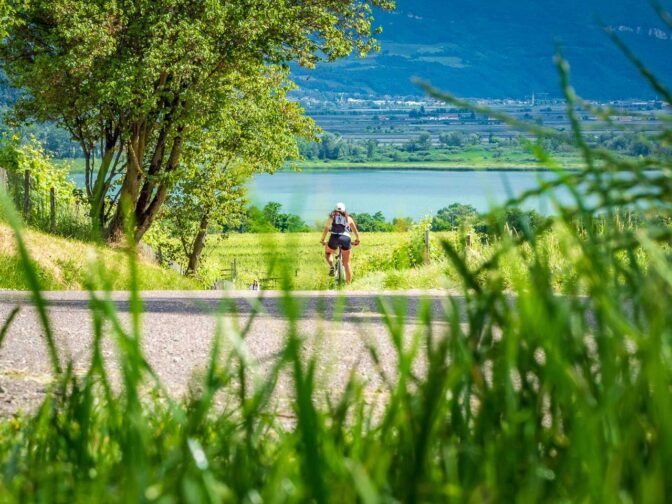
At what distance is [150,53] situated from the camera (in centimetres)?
2153

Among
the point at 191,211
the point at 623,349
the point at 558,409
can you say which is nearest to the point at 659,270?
the point at 623,349

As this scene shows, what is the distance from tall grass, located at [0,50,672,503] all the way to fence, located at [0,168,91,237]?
2208 centimetres

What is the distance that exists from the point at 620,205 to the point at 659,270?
0.23 metres

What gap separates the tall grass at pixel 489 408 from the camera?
0.71 metres

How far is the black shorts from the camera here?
688 inches

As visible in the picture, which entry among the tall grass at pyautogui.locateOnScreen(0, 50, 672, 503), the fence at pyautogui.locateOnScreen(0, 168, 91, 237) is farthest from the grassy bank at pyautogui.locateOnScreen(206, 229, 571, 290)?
the fence at pyautogui.locateOnScreen(0, 168, 91, 237)

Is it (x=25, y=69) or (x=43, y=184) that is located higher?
(x=25, y=69)

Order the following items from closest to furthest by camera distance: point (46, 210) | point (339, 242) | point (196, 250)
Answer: point (339, 242)
point (46, 210)
point (196, 250)

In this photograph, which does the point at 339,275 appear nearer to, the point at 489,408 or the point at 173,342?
the point at 173,342

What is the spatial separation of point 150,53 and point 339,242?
7.29m

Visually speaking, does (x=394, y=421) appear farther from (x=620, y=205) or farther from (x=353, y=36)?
(x=353, y=36)

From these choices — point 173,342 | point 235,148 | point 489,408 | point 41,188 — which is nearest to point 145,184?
point 41,188

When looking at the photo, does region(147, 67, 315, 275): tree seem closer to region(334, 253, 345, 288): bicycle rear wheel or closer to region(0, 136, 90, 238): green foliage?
region(0, 136, 90, 238): green foliage

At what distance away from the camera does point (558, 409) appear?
1077mm
